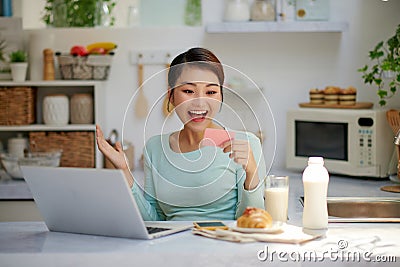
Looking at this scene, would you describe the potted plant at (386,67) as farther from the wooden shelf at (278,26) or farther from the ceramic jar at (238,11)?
the ceramic jar at (238,11)

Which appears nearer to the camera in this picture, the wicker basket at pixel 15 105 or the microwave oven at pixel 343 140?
the microwave oven at pixel 343 140

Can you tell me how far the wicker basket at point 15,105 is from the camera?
3521 millimetres

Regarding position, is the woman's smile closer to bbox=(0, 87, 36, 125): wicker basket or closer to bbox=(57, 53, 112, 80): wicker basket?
bbox=(57, 53, 112, 80): wicker basket

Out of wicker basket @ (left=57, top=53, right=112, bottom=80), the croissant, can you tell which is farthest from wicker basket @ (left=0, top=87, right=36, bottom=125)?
the croissant

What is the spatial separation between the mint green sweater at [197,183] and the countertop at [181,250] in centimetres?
22

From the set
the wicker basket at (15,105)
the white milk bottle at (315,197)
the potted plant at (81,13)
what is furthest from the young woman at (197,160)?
the potted plant at (81,13)

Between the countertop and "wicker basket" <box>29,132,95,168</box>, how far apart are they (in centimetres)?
168

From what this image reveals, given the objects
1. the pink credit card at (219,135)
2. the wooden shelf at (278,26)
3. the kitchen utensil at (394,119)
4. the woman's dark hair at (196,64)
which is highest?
the wooden shelf at (278,26)

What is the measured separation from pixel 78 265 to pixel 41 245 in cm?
14

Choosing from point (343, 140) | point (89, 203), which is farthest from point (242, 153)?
point (343, 140)

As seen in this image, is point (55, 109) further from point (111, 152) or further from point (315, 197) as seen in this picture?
point (315, 197)

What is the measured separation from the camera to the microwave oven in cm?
319

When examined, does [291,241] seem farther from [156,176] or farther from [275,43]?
[275,43]

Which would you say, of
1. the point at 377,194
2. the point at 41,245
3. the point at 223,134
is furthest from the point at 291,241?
the point at 377,194
